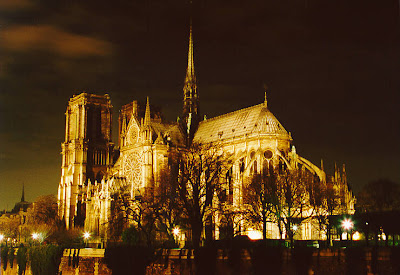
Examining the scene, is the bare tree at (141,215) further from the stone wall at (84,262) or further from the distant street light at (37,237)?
the distant street light at (37,237)

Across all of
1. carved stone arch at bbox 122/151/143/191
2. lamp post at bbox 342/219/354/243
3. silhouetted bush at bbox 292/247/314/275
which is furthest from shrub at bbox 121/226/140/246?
silhouetted bush at bbox 292/247/314/275

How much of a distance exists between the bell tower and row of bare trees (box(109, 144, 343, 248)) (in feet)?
107

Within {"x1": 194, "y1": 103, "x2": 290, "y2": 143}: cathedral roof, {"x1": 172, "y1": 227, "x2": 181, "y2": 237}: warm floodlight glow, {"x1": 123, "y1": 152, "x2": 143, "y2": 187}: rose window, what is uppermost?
{"x1": 194, "y1": 103, "x2": 290, "y2": 143}: cathedral roof

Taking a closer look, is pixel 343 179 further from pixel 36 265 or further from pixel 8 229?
pixel 8 229

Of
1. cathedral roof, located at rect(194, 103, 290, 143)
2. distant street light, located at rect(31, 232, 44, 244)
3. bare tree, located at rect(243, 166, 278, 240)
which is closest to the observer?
bare tree, located at rect(243, 166, 278, 240)

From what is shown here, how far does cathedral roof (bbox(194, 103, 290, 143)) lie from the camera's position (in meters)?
69.2

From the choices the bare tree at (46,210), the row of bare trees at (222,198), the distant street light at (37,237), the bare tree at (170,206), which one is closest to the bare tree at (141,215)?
the row of bare trees at (222,198)

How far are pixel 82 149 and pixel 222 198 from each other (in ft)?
147

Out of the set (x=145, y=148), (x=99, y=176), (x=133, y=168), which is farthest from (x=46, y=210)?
(x=145, y=148)

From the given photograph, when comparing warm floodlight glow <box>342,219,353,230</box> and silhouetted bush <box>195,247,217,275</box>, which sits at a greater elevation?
warm floodlight glow <box>342,219,353,230</box>

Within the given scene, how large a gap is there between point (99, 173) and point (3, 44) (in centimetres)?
6888

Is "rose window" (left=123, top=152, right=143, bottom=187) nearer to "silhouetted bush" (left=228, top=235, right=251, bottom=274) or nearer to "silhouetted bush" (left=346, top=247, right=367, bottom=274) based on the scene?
"silhouetted bush" (left=228, top=235, right=251, bottom=274)

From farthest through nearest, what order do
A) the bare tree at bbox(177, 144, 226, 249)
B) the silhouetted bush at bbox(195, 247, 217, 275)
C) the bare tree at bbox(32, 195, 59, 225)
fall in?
the bare tree at bbox(32, 195, 59, 225)
the bare tree at bbox(177, 144, 226, 249)
the silhouetted bush at bbox(195, 247, 217, 275)

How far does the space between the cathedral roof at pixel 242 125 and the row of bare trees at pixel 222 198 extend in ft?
35.8
